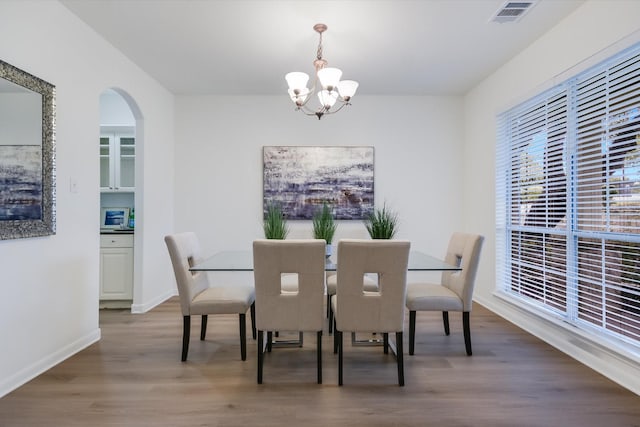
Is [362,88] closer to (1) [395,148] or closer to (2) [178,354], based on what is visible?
(1) [395,148]

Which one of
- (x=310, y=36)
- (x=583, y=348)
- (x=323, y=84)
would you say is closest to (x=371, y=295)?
(x=323, y=84)

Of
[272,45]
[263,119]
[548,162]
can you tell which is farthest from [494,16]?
[263,119]

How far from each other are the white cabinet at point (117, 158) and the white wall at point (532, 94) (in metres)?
4.03

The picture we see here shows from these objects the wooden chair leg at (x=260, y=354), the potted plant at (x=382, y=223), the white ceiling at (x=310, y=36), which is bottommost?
the wooden chair leg at (x=260, y=354)

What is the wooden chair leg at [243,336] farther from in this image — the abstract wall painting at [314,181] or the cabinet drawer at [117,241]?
the abstract wall painting at [314,181]

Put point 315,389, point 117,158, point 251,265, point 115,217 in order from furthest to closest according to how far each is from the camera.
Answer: point 115,217
point 117,158
point 251,265
point 315,389

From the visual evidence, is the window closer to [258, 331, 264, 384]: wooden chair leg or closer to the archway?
[258, 331, 264, 384]: wooden chair leg

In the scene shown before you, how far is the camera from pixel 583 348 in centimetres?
253

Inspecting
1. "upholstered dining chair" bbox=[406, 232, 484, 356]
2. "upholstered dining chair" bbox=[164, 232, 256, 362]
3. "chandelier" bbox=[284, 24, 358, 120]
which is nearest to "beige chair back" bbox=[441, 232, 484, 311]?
"upholstered dining chair" bbox=[406, 232, 484, 356]

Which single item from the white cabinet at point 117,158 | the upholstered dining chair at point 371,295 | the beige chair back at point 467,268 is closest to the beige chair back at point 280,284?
the upholstered dining chair at point 371,295

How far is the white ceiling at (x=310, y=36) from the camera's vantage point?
2.55 m

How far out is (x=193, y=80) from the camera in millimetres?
3998

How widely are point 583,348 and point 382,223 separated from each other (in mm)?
2043

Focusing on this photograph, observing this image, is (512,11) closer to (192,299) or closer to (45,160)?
(192,299)
